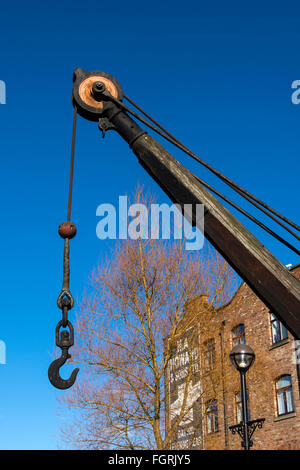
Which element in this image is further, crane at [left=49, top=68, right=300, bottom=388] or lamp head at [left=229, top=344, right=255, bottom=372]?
lamp head at [left=229, top=344, right=255, bottom=372]

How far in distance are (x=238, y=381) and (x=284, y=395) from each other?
1788mm

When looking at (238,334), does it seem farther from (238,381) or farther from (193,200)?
(193,200)

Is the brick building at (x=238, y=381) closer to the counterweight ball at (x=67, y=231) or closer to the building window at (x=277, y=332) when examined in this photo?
the building window at (x=277, y=332)

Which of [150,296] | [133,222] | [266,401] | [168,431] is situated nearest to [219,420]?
[266,401]

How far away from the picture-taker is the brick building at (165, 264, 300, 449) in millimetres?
16141

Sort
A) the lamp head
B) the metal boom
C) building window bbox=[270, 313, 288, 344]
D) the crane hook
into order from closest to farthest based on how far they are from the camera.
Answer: the metal boom, the crane hook, the lamp head, building window bbox=[270, 313, 288, 344]

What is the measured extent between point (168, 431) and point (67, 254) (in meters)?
12.8

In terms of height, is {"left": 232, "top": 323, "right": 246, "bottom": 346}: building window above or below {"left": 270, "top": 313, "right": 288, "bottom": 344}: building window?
above

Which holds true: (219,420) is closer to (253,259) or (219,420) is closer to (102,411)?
(102,411)

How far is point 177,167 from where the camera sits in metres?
3.00

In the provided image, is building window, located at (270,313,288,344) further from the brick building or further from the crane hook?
the crane hook

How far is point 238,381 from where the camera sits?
17312mm

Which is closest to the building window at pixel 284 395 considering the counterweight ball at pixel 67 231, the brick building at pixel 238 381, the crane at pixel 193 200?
the brick building at pixel 238 381

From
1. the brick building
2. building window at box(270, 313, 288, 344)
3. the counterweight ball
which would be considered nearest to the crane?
the counterweight ball
